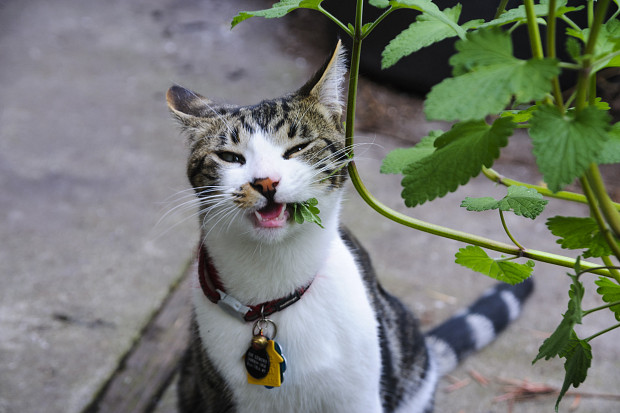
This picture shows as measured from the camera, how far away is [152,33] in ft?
14.3

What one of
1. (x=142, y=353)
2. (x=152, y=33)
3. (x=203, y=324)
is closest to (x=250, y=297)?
(x=203, y=324)

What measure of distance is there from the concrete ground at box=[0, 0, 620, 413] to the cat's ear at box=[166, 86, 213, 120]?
0.56 m

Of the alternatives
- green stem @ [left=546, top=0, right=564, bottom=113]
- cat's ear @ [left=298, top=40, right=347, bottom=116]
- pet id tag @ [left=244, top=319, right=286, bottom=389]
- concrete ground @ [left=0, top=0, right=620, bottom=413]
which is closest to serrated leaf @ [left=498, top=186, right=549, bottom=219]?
green stem @ [left=546, top=0, right=564, bottom=113]

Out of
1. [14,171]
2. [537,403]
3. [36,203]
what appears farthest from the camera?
[14,171]

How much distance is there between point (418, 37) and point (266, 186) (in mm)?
528

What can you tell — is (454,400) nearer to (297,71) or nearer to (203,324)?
(203,324)

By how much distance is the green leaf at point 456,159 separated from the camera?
0.67 metres

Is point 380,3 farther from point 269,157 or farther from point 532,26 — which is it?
point 269,157

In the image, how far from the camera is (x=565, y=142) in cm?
60

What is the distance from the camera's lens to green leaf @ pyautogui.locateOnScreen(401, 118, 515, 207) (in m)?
0.67

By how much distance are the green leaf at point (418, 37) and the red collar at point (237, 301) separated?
79cm

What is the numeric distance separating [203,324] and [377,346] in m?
0.44

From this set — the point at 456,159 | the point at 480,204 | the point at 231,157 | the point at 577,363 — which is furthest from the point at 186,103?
the point at 577,363

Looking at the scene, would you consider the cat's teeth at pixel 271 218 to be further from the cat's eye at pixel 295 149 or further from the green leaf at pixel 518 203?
the green leaf at pixel 518 203
